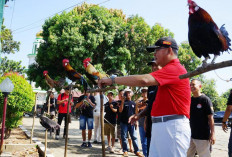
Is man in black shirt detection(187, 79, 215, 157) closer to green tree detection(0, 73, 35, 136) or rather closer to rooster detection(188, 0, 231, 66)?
rooster detection(188, 0, 231, 66)

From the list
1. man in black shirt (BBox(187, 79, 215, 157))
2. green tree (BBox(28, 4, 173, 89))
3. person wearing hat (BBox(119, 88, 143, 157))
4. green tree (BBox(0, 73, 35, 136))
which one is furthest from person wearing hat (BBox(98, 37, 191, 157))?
green tree (BBox(28, 4, 173, 89))

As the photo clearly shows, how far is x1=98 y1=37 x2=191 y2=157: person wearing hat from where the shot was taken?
8.36ft

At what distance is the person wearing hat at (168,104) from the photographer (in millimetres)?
2547

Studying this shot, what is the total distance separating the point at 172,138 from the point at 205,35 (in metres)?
1.18

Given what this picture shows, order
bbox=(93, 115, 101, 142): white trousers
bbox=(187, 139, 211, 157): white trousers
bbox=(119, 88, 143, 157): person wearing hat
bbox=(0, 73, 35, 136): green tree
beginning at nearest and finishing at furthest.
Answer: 1. bbox=(187, 139, 211, 157): white trousers
2. bbox=(119, 88, 143, 157): person wearing hat
3. bbox=(0, 73, 35, 136): green tree
4. bbox=(93, 115, 101, 142): white trousers

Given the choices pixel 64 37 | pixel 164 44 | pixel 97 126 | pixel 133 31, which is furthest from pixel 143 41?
pixel 164 44

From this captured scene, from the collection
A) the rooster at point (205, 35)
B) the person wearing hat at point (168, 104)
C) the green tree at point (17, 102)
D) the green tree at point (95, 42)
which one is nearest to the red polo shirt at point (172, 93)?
the person wearing hat at point (168, 104)

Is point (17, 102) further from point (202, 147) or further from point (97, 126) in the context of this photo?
point (202, 147)

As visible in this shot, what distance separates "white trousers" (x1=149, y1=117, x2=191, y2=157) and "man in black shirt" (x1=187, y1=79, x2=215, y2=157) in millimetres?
→ 2295

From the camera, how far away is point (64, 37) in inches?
671

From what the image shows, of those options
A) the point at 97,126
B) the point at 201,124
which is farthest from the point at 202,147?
the point at 97,126

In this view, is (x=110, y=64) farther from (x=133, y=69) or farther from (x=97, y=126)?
(x=97, y=126)

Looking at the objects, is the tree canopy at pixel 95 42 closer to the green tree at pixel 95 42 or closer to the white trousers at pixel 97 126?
the green tree at pixel 95 42

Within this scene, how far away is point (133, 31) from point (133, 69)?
3216 mm
